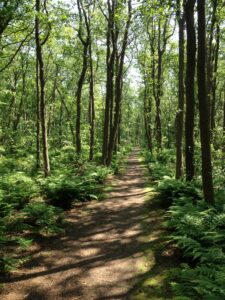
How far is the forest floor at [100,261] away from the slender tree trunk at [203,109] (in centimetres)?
181

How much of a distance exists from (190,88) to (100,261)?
7138 mm

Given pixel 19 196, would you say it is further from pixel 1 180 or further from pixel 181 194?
pixel 181 194

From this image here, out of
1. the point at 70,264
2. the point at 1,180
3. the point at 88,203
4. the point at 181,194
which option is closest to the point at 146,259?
the point at 70,264

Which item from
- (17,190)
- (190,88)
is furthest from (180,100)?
(17,190)

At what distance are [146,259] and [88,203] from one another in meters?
5.06

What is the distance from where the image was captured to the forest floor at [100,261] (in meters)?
5.36

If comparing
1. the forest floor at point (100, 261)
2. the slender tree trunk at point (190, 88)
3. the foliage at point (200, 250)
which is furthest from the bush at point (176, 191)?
the slender tree trunk at point (190, 88)

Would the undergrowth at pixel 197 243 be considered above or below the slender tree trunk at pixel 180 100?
below

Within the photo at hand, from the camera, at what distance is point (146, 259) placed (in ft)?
22.0

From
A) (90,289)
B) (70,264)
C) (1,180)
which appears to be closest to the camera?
(90,289)

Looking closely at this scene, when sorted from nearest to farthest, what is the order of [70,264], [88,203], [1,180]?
[70,264], [1,180], [88,203]

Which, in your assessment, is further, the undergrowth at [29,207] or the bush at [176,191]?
the bush at [176,191]

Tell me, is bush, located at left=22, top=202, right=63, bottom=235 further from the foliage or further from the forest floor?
the foliage

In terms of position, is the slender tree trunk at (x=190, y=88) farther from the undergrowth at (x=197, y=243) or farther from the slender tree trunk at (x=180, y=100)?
the slender tree trunk at (x=180, y=100)
